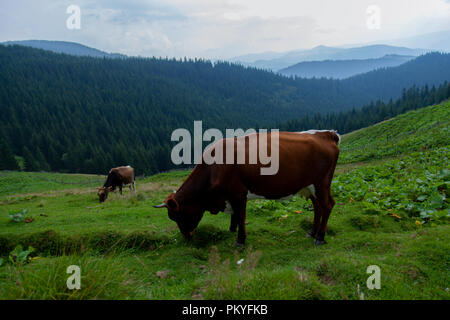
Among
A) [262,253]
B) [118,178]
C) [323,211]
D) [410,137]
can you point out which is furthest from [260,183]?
[410,137]

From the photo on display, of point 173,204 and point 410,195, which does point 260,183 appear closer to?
point 173,204

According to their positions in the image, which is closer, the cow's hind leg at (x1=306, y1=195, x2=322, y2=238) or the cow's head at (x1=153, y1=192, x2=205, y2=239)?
the cow's head at (x1=153, y1=192, x2=205, y2=239)

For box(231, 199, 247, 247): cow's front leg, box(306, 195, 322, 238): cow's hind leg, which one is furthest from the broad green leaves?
box(231, 199, 247, 247): cow's front leg

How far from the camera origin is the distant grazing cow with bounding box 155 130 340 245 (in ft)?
21.6

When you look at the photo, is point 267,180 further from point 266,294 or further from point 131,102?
point 131,102

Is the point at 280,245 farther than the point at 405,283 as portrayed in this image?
Yes

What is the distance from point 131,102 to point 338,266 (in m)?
203

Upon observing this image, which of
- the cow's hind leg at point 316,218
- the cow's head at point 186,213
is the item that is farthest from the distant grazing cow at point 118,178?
the cow's hind leg at point 316,218

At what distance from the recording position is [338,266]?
4.72 meters

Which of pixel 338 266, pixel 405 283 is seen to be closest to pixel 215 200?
pixel 338 266

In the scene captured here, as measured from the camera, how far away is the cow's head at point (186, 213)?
7.01 metres

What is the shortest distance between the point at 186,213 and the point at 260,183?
1.97m

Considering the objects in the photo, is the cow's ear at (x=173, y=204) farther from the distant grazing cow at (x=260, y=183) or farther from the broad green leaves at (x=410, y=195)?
the broad green leaves at (x=410, y=195)

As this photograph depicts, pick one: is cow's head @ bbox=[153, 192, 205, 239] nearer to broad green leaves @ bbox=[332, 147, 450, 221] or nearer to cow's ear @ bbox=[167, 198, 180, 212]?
cow's ear @ bbox=[167, 198, 180, 212]
